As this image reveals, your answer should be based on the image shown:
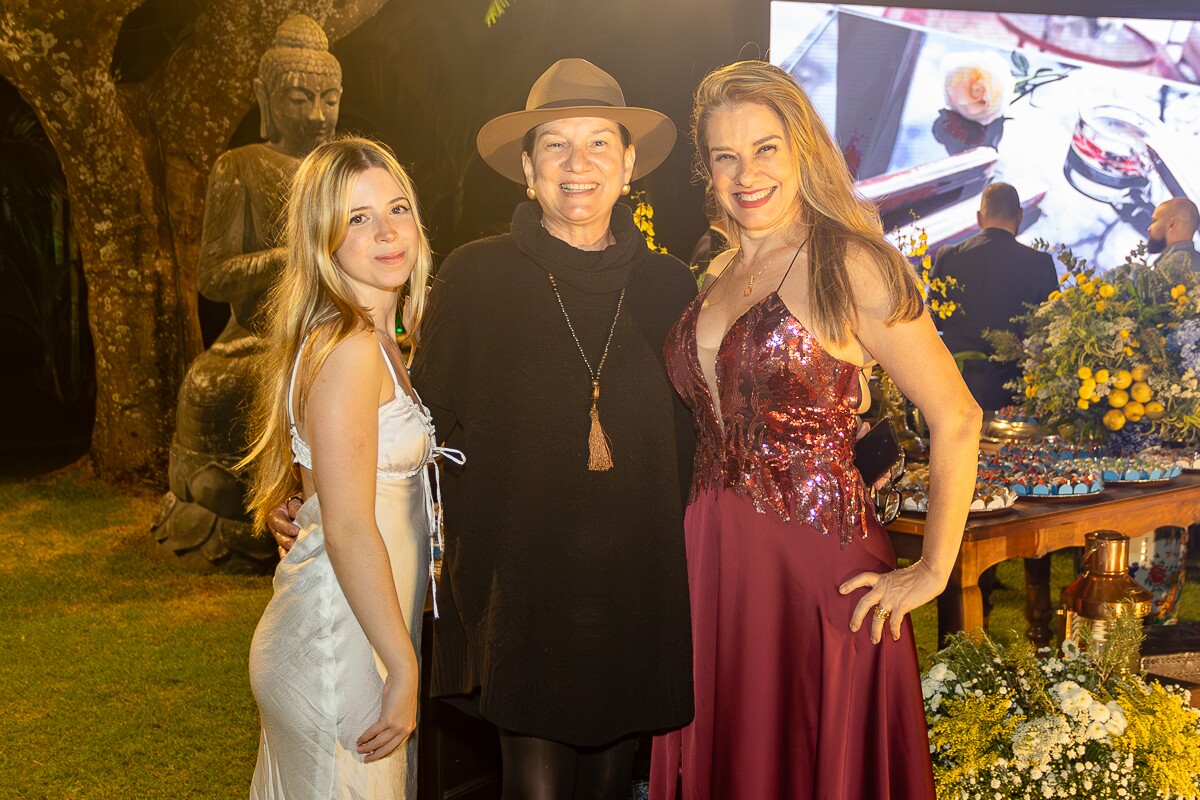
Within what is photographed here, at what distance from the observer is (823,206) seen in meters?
2.13

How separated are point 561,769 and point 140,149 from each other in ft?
20.7

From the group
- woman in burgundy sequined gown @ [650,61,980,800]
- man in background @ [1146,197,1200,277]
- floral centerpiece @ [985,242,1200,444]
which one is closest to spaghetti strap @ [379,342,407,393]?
woman in burgundy sequined gown @ [650,61,980,800]

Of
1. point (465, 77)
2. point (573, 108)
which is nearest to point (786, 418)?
point (573, 108)

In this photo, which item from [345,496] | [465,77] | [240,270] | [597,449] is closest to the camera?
[345,496]

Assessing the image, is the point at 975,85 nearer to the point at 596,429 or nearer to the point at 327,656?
the point at 596,429

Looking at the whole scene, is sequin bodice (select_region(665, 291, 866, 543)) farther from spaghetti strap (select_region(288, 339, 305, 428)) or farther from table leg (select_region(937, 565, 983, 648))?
table leg (select_region(937, 565, 983, 648))

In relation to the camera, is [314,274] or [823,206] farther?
[823,206]

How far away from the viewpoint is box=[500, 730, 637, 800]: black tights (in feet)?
6.70

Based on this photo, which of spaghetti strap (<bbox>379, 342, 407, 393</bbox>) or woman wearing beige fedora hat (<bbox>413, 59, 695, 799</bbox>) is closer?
spaghetti strap (<bbox>379, 342, 407, 393</bbox>)

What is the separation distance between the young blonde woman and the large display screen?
616 cm

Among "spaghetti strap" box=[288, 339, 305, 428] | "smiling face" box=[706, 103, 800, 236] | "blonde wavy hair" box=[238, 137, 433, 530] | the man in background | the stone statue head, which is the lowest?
"spaghetti strap" box=[288, 339, 305, 428]

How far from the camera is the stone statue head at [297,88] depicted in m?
5.71

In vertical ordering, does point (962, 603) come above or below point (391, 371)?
below

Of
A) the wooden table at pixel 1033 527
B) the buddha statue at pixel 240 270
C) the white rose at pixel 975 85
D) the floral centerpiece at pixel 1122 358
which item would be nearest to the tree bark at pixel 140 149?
the buddha statue at pixel 240 270
